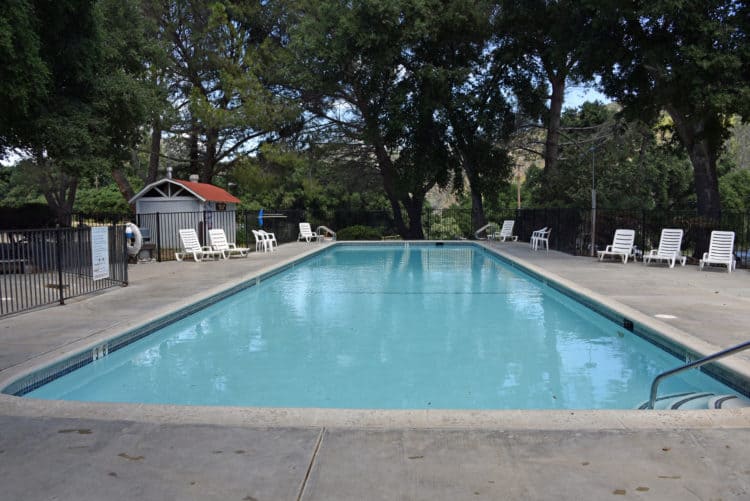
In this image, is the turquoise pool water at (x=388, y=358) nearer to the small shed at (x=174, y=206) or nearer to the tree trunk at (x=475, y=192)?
the small shed at (x=174, y=206)

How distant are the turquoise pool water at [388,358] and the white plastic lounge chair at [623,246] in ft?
14.0

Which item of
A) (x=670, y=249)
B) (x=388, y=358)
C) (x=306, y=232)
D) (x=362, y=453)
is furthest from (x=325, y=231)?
(x=362, y=453)

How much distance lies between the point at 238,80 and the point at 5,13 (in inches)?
565

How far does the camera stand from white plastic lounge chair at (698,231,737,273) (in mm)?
12648

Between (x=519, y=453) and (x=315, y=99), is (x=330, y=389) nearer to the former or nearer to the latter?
(x=519, y=453)

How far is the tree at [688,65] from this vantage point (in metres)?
13.5

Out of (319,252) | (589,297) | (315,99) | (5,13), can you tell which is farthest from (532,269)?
(315,99)

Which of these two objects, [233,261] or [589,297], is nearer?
[589,297]

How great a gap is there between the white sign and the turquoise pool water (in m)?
1.98

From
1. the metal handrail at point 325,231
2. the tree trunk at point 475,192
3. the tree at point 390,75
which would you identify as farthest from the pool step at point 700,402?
the tree trunk at point 475,192

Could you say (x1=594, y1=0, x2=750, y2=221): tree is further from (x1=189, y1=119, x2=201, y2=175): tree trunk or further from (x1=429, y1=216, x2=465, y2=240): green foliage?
(x1=189, y1=119, x2=201, y2=175): tree trunk

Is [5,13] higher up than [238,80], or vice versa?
[238,80]

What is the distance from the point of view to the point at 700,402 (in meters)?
4.64

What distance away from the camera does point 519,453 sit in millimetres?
3262
